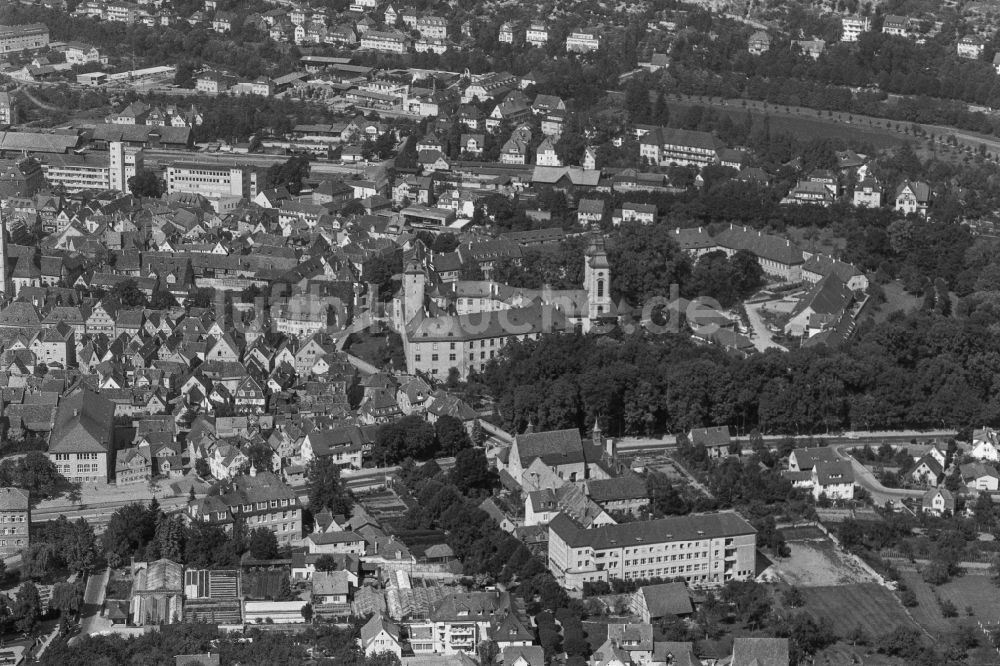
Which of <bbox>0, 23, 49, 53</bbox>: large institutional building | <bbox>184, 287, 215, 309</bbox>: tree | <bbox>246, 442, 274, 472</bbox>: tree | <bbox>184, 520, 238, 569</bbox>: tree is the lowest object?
<bbox>0, 23, 49, 53</bbox>: large institutional building

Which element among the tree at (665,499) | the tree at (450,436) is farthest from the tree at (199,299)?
the tree at (665,499)

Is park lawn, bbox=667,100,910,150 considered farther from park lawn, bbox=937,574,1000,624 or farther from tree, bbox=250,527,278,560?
tree, bbox=250,527,278,560

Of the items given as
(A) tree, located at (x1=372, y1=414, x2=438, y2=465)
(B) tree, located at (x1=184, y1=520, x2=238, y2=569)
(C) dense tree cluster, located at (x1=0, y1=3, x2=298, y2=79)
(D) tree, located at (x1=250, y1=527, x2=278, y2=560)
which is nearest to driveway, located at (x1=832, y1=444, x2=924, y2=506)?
(A) tree, located at (x1=372, y1=414, x2=438, y2=465)

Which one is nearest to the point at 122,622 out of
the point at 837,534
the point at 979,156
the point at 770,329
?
the point at 837,534

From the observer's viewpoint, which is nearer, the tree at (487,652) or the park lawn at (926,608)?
the tree at (487,652)

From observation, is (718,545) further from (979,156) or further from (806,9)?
(806,9)

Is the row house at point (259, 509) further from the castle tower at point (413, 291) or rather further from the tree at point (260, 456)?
the castle tower at point (413, 291)
